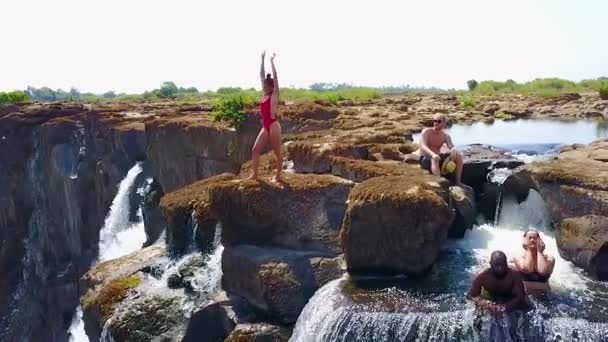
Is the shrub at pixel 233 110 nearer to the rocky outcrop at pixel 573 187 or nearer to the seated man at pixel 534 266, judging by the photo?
the rocky outcrop at pixel 573 187

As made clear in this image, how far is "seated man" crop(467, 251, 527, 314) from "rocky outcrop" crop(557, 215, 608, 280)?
2.08 m

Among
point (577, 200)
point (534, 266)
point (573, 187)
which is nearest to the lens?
point (534, 266)

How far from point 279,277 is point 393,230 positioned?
2.12 meters

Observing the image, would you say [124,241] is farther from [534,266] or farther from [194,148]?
[534,266]

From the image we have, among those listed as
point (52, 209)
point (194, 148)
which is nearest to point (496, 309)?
point (194, 148)

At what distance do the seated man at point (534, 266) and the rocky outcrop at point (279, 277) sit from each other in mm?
3039

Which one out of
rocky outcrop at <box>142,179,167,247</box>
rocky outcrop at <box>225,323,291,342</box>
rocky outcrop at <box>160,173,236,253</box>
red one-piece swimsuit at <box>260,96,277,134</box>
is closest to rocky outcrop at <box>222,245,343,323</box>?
rocky outcrop at <box>225,323,291,342</box>

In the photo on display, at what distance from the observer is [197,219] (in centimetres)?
1262

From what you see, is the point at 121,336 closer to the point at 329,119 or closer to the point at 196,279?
the point at 196,279

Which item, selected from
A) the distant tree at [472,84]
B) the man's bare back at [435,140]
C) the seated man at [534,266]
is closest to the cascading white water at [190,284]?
the man's bare back at [435,140]

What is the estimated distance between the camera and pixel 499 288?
8.50 meters

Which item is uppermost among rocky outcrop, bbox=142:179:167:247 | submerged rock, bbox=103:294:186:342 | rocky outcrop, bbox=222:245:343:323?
rocky outcrop, bbox=222:245:343:323

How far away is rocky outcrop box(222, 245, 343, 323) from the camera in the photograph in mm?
10500

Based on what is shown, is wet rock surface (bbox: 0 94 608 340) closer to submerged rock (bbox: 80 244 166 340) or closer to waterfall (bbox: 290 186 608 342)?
submerged rock (bbox: 80 244 166 340)
